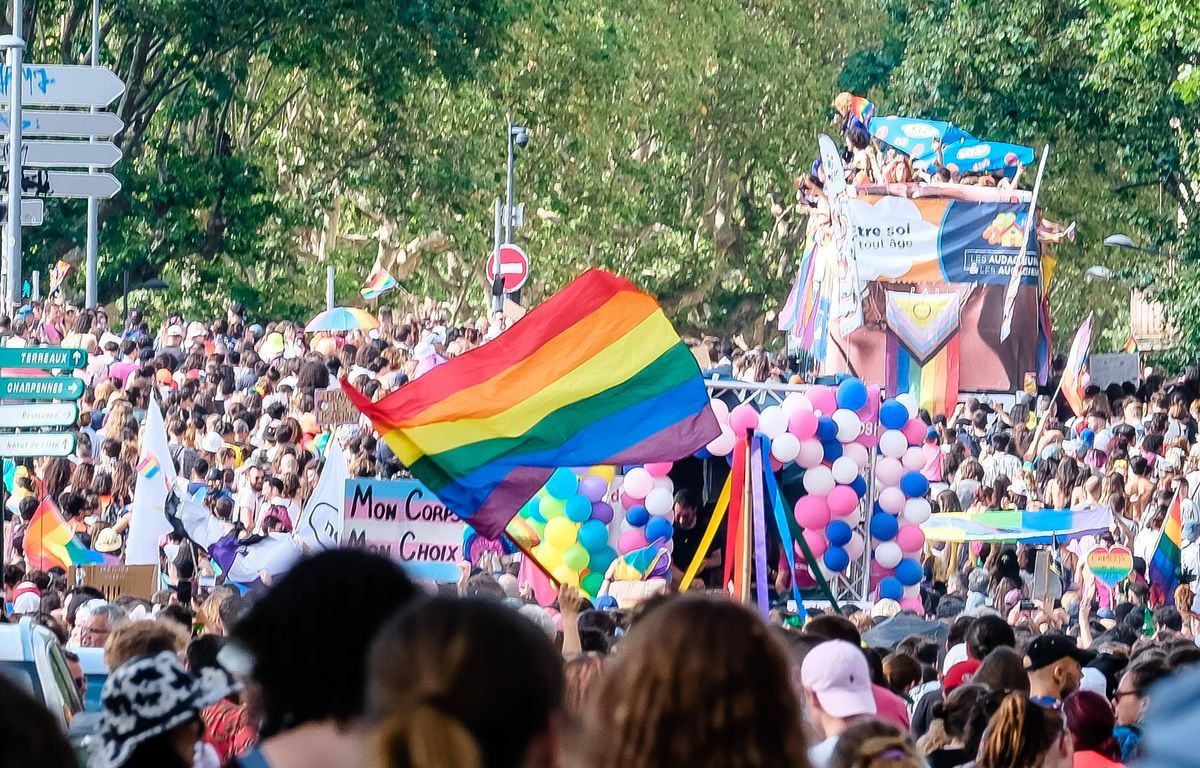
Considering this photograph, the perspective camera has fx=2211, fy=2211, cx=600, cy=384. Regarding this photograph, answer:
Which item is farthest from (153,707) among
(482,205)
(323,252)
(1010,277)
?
(323,252)

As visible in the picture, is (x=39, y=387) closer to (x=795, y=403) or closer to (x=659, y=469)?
(x=659, y=469)

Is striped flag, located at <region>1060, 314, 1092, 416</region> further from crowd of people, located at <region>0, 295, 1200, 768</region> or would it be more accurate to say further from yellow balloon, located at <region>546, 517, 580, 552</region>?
yellow balloon, located at <region>546, 517, 580, 552</region>

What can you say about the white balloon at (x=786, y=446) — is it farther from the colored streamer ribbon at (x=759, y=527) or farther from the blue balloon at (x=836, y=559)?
the colored streamer ribbon at (x=759, y=527)

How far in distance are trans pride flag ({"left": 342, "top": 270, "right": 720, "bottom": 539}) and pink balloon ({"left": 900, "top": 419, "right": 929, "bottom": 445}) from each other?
262 inches

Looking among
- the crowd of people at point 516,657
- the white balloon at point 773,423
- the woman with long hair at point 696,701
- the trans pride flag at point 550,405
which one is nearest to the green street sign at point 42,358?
the crowd of people at point 516,657

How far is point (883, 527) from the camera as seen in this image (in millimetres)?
16969

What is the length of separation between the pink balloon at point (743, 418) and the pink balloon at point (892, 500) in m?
1.53

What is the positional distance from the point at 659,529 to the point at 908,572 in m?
2.17

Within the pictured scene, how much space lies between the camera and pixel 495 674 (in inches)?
120

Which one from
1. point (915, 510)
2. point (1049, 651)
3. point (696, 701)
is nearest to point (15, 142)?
point (915, 510)

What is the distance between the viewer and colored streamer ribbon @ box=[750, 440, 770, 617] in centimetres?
1312

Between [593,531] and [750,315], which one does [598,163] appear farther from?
[593,531]

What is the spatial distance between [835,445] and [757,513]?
310 centimetres

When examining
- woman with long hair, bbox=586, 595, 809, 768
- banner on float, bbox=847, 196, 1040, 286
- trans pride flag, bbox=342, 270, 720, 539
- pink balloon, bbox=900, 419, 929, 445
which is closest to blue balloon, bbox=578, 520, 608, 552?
pink balloon, bbox=900, 419, 929, 445
